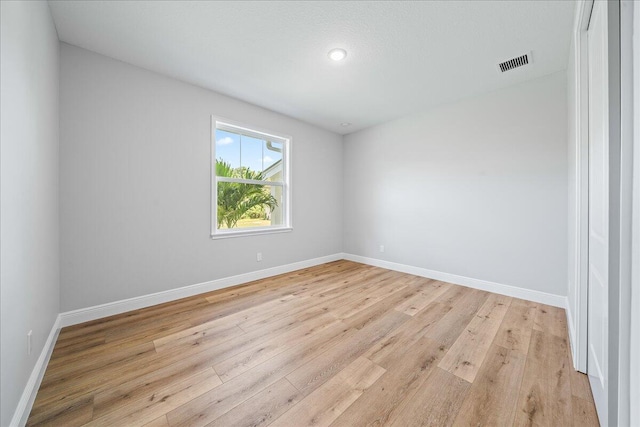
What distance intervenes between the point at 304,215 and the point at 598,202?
136 inches

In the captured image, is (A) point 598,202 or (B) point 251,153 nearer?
(A) point 598,202

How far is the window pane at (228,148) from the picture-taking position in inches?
130

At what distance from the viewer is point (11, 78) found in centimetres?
119

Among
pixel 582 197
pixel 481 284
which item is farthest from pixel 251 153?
pixel 481 284

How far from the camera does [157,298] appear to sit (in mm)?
2668

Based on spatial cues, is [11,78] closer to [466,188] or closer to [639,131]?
[639,131]

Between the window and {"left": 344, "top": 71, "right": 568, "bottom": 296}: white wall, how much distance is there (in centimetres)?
166

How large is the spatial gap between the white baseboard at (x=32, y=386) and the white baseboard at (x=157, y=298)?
305 millimetres

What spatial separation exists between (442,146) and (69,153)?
431 centimetres

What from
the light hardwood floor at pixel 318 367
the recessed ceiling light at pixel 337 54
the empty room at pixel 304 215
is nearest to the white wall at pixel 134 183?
the empty room at pixel 304 215

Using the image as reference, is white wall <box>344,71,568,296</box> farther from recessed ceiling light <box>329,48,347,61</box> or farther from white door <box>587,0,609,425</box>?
recessed ceiling light <box>329,48,347,61</box>

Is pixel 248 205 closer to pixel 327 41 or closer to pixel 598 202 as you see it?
pixel 327 41

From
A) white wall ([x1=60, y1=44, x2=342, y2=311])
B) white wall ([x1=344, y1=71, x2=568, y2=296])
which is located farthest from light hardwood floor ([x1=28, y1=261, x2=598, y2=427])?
white wall ([x1=344, y1=71, x2=568, y2=296])

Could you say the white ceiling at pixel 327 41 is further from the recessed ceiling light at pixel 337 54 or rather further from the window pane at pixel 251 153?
the window pane at pixel 251 153
